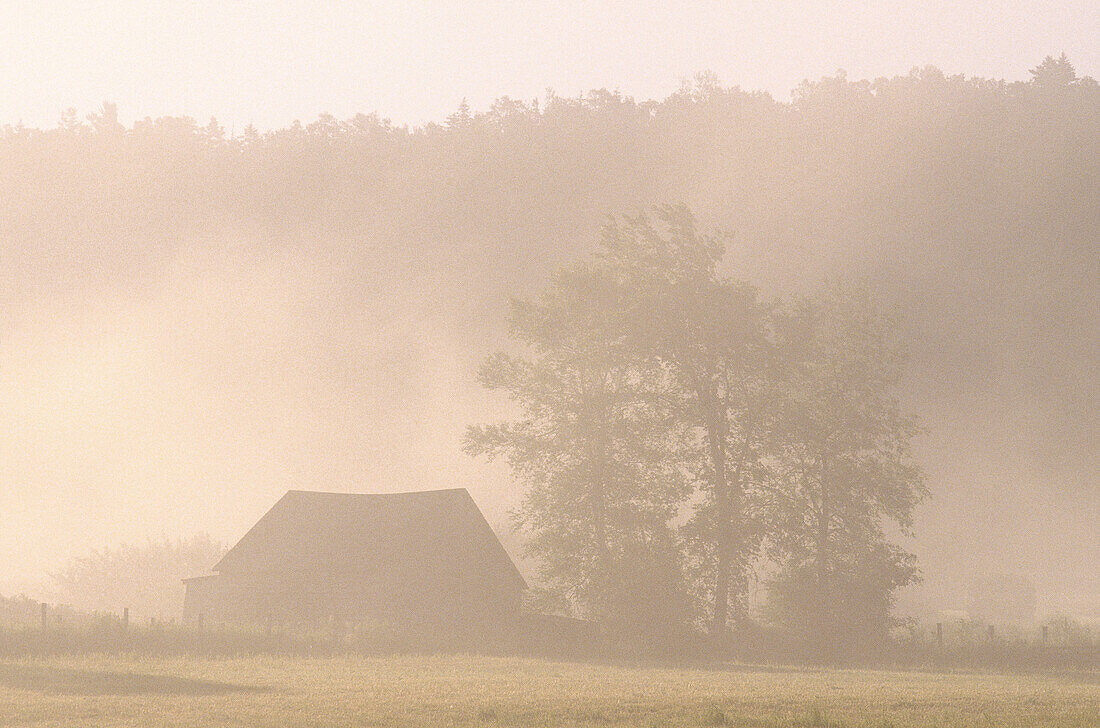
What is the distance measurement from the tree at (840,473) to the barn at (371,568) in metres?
13.6

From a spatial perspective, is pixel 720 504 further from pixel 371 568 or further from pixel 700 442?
pixel 371 568

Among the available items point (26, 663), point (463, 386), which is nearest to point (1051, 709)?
point (26, 663)

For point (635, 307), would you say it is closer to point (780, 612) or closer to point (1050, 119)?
point (780, 612)

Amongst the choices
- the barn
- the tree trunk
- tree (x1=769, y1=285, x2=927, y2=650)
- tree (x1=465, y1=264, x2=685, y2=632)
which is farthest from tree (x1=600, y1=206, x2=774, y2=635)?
the barn

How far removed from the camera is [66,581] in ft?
323

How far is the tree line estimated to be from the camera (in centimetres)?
5394

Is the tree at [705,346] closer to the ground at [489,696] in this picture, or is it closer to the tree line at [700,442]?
the tree line at [700,442]

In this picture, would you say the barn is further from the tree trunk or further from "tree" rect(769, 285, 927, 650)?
"tree" rect(769, 285, 927, 650)

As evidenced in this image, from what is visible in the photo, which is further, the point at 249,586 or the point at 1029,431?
the point at 1029,431

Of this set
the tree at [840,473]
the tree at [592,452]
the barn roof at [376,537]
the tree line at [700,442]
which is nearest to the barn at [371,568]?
the barn roof at [376,537]

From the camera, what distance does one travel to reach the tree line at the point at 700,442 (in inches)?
2124

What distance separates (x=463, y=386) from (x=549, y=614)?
146m

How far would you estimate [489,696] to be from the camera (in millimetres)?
25484

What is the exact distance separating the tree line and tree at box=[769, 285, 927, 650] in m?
0.08
